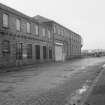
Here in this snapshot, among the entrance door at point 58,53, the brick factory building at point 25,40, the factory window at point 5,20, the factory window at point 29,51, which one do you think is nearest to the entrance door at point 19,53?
the brick factory building at point 25,40

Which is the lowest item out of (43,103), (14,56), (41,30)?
(43,103)

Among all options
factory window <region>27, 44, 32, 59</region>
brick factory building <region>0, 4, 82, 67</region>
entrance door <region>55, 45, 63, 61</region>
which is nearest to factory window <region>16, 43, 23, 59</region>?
brick factory building <region>0, 4, 82, 67</region>

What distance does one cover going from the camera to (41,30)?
30719mm

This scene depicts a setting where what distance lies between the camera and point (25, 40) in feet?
82.4

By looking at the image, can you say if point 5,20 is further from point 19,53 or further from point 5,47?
point 19,53

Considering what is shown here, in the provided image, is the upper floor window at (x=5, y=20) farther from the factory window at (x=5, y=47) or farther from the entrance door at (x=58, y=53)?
the entrance door at (x=58, y=53)

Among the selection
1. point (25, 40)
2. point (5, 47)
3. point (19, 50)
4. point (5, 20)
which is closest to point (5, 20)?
point (5, 20)

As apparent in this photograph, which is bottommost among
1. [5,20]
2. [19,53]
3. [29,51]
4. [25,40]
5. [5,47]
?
[19,53]

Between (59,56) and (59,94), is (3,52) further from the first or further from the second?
(59,56)

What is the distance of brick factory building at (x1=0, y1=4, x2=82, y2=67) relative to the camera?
20.8m

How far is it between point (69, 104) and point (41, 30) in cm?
2562

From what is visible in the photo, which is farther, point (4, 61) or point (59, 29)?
point (59, 29)

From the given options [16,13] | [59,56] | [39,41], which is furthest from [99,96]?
[59,56]

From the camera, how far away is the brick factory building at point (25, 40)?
68.4 ft
